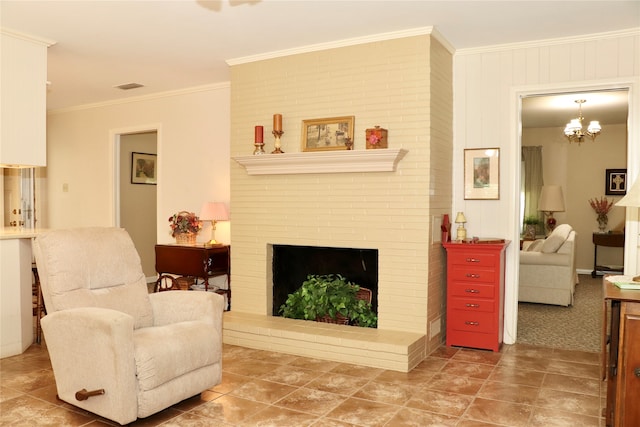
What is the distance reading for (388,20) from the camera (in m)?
3.91

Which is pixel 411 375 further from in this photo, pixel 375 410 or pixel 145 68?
pixel 145 68

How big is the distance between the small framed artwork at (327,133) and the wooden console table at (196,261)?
1.59 meters

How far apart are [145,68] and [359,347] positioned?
3.36 meters

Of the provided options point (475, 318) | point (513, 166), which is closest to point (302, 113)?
point (513, 166)

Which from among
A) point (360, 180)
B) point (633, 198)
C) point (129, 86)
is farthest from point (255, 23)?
point (633, 198)

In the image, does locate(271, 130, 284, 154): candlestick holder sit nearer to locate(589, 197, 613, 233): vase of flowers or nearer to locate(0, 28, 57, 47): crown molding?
locate(0, 28, 57, 47): crown molding

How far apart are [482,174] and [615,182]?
5.50m

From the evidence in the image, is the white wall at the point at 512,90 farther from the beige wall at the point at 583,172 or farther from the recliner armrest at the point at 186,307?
the beige wall at the point at 583,172

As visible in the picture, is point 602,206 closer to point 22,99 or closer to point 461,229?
point 461,229

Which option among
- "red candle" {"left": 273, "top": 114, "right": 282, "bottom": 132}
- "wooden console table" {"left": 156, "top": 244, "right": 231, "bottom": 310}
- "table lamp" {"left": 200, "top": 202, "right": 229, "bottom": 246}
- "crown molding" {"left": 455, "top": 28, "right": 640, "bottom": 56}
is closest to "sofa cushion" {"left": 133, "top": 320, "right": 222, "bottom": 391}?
"red candle" {"left": 273, "top": 114, "right": 282, "bottom": 132}

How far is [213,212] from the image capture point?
5598 mm

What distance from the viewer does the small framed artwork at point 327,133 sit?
14.5 ft

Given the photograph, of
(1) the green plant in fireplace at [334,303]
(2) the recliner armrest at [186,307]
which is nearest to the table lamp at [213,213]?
(1) the green plant in fireplace at [334,303]

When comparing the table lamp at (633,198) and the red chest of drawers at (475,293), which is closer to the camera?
the table lamp at (633,198)
